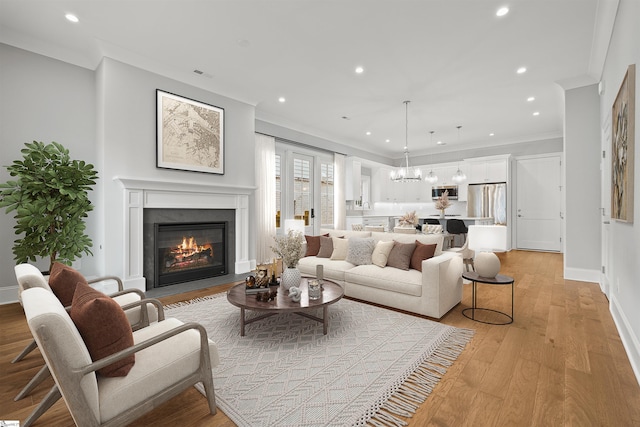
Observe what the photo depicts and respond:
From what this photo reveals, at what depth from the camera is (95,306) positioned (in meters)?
1.34

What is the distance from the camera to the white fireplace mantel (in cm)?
395

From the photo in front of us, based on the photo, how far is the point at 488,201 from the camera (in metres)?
8.23

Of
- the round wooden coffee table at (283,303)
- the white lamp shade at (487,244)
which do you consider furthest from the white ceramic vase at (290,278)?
the white lamp shade at (487,244)

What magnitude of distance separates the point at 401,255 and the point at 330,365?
1.81 metres

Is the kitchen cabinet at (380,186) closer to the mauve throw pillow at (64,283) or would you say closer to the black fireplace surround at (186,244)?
the black fireplace surround at (186,244)

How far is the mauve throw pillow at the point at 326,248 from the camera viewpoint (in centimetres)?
451

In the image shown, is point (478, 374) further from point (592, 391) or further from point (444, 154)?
point (444, 154)

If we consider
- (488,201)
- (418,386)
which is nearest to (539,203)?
(488,201)

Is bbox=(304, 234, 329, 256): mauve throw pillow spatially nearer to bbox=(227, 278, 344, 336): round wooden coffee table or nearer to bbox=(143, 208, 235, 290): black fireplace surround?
bbox=(143, 208, 235, 290): black fireplace surround

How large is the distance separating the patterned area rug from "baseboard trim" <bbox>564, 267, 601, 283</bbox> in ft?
10.3

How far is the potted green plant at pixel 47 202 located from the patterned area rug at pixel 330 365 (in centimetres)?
152

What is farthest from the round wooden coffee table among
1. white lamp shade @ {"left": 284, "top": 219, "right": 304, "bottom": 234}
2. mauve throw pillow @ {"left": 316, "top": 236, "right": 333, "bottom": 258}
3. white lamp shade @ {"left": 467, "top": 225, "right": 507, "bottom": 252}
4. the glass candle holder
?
white lamp shade @ {"left": 284, "top": 219, "right": 304, "bottom": 234}

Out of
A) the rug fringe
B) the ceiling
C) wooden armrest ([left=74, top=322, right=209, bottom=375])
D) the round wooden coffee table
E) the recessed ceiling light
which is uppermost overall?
the ceiling

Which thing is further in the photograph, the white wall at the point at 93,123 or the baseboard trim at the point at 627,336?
the white wall at the point at 93,123
